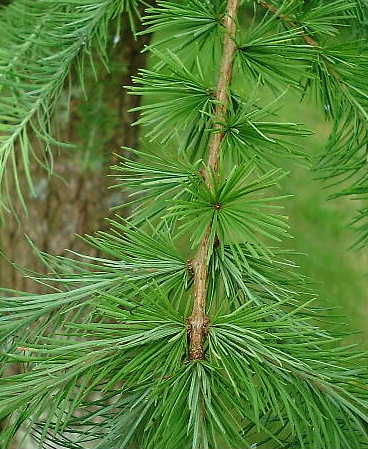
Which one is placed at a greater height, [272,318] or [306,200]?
[306,200]

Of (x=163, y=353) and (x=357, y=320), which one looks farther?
(x=357, y=320)

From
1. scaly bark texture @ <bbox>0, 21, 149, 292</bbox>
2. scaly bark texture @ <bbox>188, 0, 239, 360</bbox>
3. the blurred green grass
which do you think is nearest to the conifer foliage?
scaly bark texture @ <bbox>188, 0, 239, 360</bbox>

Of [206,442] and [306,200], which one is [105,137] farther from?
[306,200]

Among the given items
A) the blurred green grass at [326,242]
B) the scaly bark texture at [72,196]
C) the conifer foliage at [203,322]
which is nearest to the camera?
the conifer foliage at [203,322]

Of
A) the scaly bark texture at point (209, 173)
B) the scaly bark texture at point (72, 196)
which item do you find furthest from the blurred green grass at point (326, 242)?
the scaly bark texture at point (209, 173)

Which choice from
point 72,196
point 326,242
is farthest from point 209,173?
point 326,242

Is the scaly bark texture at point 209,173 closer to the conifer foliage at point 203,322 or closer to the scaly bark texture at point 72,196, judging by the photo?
the conifer foliage at point 203,322

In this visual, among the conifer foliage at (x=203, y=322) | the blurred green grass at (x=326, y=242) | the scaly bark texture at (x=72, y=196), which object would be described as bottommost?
the conifer foliage at (x=203, y=322)

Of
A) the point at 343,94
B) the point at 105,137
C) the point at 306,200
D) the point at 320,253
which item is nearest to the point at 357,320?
the point at 320,253
